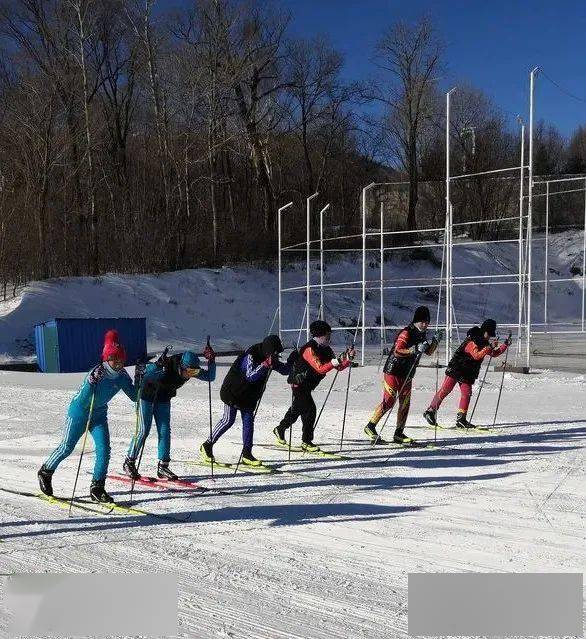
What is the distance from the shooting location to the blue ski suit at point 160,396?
28.7 feet

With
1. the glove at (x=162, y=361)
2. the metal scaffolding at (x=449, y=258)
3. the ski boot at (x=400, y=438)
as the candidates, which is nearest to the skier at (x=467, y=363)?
the ski boot at (x=400, y=438)

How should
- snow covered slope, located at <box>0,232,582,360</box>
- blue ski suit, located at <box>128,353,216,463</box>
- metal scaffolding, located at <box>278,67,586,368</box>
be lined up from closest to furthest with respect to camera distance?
1. blue ski suit, located at <box>128,353,216,463</box>
2. metal scaffolding, located at <box>278,67,586,368</box>
3. snow covered slope, located at <box>0,232,582,360</box>

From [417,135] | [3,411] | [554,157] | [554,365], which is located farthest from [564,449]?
[554,157]

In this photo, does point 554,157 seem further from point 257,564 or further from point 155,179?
point 257,564

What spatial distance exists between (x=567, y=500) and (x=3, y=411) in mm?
10567

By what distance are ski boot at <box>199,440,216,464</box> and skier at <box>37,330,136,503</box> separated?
194cm

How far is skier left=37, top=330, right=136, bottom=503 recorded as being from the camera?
7824 millimetres

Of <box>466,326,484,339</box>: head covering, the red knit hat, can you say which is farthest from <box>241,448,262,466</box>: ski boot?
<box>466,326,484,339</box>: head covering

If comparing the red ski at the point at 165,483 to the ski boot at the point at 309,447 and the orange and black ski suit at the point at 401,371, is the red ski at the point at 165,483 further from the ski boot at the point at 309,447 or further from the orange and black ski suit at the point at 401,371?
the orange and black ski suit at the point at 401,371

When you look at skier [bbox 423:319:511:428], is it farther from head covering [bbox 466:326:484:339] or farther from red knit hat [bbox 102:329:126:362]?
red knit hat [bbox 102:329:126:362]

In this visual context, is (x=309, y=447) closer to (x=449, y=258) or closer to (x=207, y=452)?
(x=207, y=452)

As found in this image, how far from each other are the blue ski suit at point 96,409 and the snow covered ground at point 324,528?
2.04 feet

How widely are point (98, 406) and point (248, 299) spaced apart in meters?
26.3

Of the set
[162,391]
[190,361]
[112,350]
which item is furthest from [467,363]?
[112,350]
